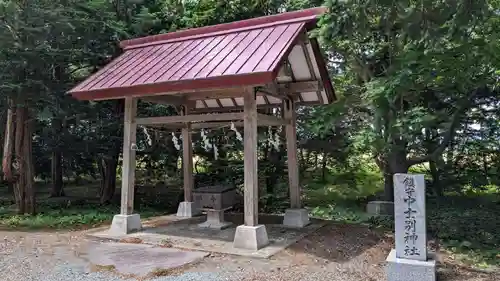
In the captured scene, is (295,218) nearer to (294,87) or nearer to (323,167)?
(294,87)

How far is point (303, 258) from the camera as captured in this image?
19.4ft

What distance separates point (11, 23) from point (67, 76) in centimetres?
251

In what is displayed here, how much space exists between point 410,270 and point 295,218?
335cm

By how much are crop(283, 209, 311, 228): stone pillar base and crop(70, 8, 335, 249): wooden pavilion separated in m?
0.02

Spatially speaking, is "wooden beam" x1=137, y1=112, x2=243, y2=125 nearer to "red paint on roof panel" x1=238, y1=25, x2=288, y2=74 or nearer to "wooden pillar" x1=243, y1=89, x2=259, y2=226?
"wooden pillar" x1=243, y1=89, x2=259, y2=226

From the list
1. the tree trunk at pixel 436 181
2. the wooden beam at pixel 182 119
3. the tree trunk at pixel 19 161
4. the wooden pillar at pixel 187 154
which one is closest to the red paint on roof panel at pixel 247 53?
the wooden beam at pixel 182 119

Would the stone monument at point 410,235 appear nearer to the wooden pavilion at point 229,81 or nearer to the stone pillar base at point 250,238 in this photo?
the stone pillar base at point 250,238

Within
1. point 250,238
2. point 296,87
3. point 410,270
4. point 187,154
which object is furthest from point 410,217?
point 187,154

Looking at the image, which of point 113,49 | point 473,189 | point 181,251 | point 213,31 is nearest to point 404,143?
point 473,189

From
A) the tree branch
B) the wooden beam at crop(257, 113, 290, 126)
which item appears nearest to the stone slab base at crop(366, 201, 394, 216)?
the tree branch

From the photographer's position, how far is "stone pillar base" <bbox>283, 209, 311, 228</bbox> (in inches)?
319

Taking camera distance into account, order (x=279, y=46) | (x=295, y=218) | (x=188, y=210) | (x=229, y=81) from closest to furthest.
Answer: (x=229, y=81)
(x=279, y=46)
(x=295, y=218)
(x=188, y=210)

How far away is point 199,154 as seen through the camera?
40.6 ft

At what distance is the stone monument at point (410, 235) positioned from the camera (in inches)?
195
